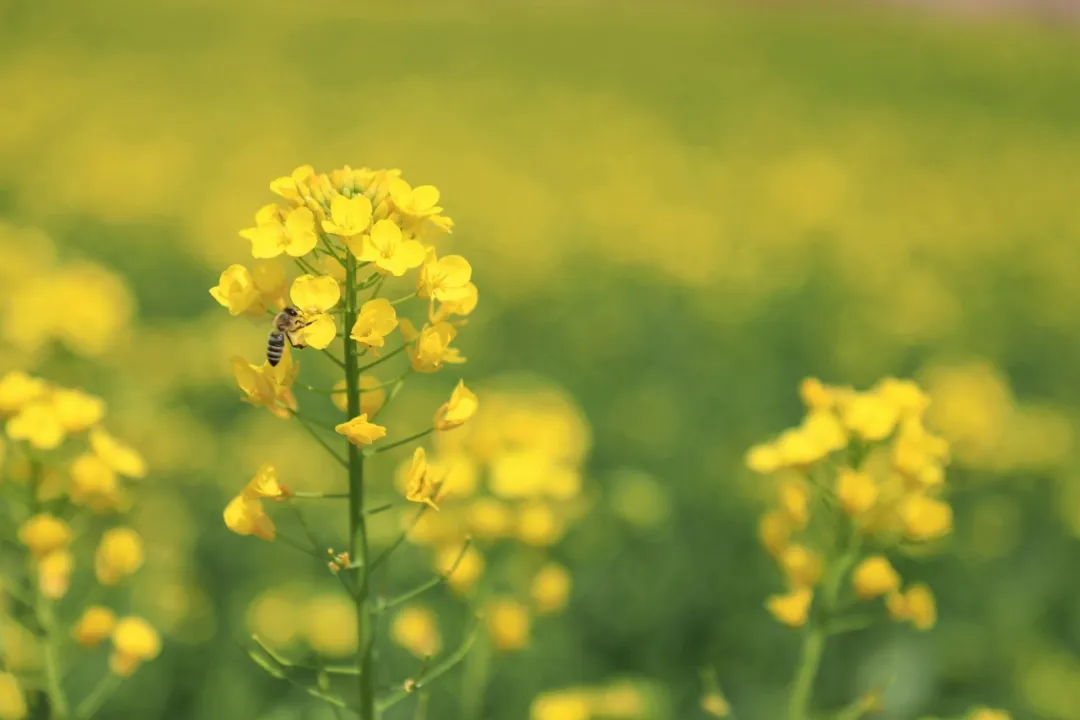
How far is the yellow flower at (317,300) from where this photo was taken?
54.7 inches

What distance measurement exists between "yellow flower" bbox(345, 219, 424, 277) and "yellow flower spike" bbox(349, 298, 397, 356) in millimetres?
55

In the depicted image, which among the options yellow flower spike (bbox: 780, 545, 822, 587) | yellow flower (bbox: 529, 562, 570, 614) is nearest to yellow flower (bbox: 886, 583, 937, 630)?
yellow flower spike (bbox: 780, 545, 822, 587)

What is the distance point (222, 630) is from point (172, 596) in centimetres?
31

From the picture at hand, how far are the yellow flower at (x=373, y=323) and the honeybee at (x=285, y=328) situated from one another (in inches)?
5.4

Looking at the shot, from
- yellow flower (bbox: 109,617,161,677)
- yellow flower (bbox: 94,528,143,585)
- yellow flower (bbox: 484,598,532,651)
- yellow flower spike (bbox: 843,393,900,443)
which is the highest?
yellow flower spike (bbox: 843,393,900,443)

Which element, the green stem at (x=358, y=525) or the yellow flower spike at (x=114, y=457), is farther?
the yellow flower spike at (x=114, y=457)

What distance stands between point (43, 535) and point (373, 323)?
30.9 inches

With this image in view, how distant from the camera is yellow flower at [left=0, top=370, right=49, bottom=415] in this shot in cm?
172

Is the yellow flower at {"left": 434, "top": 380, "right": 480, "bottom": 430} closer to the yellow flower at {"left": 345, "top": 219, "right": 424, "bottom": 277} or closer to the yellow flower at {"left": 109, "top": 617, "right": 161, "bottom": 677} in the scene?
the yellow flower at {"left": 345, "top": 219, "right": 424, "bottom": 277}

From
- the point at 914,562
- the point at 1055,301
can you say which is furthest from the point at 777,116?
the point at 914,562

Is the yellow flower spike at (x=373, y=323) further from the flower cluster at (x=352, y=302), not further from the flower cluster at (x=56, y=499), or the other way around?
the flower cluster at (x=56, y=499)

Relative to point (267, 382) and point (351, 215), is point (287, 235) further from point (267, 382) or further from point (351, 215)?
point (267, 382)

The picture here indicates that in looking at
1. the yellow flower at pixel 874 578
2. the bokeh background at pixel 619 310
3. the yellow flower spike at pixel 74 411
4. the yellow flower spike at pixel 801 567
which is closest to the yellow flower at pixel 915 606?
the yellow flower at pixel 874 578

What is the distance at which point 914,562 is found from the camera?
3854mm
